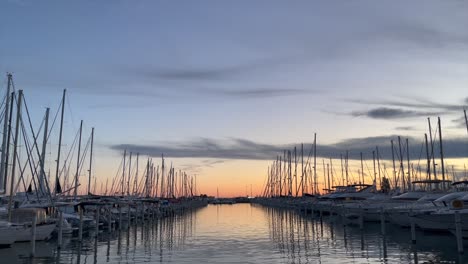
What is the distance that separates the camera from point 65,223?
45031mm

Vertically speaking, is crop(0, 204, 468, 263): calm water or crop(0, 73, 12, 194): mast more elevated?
crop(0, 73, 12, 194): mast

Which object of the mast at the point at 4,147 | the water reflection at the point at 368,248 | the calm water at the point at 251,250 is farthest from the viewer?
the mast at the point at 4,147

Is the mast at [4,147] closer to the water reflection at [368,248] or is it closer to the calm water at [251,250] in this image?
the calm water at [251,250]

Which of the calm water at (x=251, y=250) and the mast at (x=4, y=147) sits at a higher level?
the mast at (x=4, y=147)

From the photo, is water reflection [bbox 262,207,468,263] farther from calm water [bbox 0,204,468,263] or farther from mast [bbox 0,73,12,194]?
mast [bbox 0,73,12,194]

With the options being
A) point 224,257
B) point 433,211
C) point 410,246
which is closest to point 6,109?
point 224,257

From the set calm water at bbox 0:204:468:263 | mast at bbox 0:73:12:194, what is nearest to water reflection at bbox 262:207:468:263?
calm water at bbox 0:204:468:263

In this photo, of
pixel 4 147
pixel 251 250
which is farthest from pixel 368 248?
pixel 4 147

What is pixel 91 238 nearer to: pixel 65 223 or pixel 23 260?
pixel 65 223

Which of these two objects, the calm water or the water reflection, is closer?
the water reflection

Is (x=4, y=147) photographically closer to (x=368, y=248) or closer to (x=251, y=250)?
(x=251, y=250)

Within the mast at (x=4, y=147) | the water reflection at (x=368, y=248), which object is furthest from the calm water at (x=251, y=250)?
the mast at (x=4, y=147)

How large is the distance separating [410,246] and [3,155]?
1354 inches

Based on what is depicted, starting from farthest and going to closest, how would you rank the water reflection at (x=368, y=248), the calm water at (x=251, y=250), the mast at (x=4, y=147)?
the mast at (x=4, y=147) < the calm water at (x=251, y=250) < the water reflection at (x=368, y=248)
